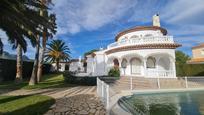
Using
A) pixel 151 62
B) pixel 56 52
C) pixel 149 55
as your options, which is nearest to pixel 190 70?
pixel 151 62

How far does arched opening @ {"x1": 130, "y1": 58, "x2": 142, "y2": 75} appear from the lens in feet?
81.2

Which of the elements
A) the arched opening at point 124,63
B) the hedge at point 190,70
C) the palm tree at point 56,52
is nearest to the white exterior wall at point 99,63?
the arched opening at point 124,63

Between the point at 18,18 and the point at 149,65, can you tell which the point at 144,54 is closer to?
the point at 149,65

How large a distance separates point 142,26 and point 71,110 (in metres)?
21.1

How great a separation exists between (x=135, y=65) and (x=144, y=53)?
3.32m

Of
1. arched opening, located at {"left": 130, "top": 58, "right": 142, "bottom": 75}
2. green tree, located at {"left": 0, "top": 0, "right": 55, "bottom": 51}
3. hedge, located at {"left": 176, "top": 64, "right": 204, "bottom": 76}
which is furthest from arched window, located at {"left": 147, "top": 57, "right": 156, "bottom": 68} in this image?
green tree, located at {"left": 0, "top": 0, "right": 55, "bottom": 51}

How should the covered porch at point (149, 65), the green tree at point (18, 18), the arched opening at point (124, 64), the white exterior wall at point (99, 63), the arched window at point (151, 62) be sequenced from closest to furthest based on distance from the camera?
1. the green tree at point (18, 18)
2. the covered porch at point (149, 65)
3. the arched window at point (151, 62)
4. the arched opening at point (124, 64)
5. the white exterior wall at point (99, 63)

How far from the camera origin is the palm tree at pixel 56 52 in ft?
176

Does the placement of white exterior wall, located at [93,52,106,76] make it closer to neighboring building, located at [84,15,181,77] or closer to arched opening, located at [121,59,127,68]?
neighboring building, located at [84,15,181,77]

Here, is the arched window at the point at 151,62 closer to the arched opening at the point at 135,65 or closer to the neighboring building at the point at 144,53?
the neighboring building at the point at 144,53

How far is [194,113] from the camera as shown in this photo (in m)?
8.48

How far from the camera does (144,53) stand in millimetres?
22438

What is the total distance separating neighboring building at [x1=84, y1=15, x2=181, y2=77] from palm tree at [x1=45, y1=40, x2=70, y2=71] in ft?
94.6

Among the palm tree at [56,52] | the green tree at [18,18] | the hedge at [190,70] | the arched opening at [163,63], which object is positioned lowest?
the hedge at [190,70]
